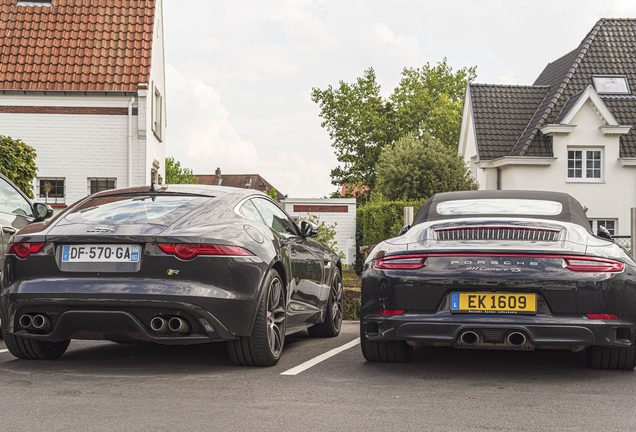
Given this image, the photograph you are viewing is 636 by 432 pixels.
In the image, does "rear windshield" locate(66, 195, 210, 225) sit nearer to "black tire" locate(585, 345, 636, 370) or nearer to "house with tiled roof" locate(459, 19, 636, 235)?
"black tire" locate(585, 345, 636, 370)

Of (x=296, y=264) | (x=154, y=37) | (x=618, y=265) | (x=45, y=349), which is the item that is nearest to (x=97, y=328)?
(x=45, y=349)

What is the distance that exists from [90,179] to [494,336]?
18.1 m

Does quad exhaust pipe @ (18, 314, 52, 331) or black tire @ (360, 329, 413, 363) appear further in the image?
black tire @ (360, 329, 413, 363)

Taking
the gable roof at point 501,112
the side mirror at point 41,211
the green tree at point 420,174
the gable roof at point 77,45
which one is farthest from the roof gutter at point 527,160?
the side mirror at point 41,211

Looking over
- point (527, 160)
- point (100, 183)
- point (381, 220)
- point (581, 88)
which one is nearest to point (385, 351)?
point (381, 220)

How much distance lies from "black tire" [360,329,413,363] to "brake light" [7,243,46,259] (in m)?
2.43

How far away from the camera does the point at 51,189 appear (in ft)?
68.1

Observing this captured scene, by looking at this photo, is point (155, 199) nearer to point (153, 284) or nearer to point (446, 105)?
point (153, 284)

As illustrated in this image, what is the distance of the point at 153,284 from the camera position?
4.79 m

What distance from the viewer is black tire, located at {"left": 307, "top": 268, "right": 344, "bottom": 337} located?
7.33 meters

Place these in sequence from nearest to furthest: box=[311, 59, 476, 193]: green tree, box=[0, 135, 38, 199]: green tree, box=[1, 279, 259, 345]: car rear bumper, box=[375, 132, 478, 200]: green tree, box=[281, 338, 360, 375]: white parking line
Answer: box=[1, 279, 259, 345]: car rear bumper → box=[281, 338, 360, 375]: white parking line → box=[0, 135, 38, 199]: green tree → box=[375, 132, 478, 200]: green tree → box=[311, 59, 476, 193]: green tree

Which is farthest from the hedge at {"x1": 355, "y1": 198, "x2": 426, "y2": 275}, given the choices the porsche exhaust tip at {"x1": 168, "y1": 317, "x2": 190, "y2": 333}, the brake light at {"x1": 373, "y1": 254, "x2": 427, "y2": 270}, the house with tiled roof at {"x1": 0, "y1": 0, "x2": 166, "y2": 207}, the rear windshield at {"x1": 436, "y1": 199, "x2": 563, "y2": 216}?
the porsche exhaust tip at {"x1": 168, "y1": 317, "x2": 190, "y2": 333}

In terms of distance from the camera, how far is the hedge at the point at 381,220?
60.8ft

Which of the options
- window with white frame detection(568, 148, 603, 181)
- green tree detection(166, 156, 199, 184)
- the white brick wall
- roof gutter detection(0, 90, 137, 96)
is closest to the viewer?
roof gutter detection(0, 90, 137, 96)
